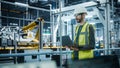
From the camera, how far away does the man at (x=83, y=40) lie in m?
2.85

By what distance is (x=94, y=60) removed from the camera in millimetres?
2822

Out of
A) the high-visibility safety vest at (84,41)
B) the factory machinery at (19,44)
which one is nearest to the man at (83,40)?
the high-visibility safety vest at (84,41)

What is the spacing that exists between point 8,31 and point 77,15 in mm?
3794

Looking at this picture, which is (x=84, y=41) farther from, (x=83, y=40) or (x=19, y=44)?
(x=19, y=44)

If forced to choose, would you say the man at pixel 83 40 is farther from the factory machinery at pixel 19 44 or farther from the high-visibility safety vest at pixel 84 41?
the factory machinery at pixel 19 44

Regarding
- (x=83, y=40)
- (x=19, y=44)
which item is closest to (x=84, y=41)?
(x=83, y=40)

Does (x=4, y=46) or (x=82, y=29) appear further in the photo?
(x=4, y=46)

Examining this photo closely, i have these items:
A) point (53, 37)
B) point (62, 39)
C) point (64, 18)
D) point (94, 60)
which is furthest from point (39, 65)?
point (64, 18)

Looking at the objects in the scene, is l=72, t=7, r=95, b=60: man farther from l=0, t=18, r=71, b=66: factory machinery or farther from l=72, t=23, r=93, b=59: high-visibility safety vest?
l=0, t=18, r=71, b=66: factory machinery

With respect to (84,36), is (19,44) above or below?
below

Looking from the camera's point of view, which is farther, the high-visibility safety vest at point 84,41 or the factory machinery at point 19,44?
the factory machinery at point 19,44

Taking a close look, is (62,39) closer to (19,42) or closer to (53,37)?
(19,42)

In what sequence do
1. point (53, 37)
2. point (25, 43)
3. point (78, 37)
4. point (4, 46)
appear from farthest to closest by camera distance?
point (53, 37) → point (25, 43) → point (4, 46) → point (78, 37)

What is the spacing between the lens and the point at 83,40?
2912mm
